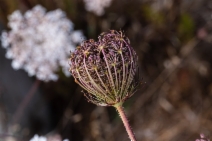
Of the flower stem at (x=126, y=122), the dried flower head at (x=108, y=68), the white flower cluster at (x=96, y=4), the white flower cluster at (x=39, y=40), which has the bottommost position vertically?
the flower stem at (x=126, y=122)

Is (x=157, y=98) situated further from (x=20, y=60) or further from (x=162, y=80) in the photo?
(x=20, y=60)

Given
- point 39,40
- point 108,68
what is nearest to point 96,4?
point 39,40

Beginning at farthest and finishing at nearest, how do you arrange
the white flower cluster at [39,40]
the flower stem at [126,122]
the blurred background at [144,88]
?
the blurred background at [144,88] → the white flower cluster at [39,40] → the flower stem at [126,122]

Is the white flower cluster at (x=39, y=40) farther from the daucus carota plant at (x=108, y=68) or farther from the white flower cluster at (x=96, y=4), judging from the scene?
the daucus carota plant at (x=108, y=68)

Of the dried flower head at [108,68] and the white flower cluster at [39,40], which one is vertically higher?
the white flower cluster at [39,40]

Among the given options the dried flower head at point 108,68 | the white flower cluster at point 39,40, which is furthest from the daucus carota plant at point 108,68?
the white flower cluster at point 39,40

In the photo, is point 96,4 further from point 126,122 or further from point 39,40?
point 126,122

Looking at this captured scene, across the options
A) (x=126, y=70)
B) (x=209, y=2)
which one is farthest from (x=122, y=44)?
(x=209, y=2)
